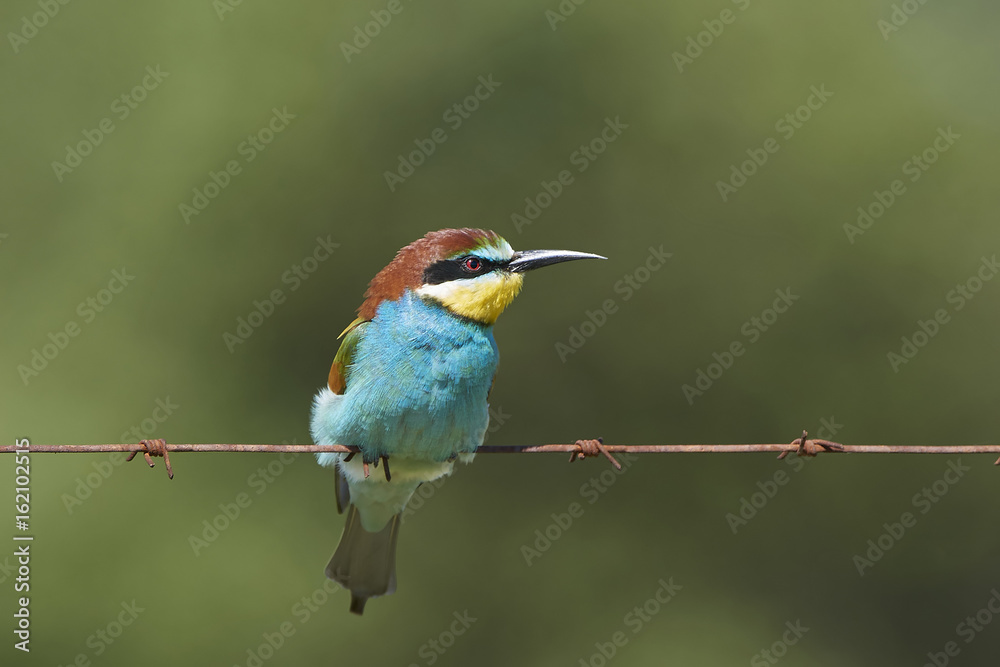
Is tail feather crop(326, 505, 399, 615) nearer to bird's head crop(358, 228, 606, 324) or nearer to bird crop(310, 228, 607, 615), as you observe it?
bird crop(310, 228, 607, 615)

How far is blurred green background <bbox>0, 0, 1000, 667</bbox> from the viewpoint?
7957 mm

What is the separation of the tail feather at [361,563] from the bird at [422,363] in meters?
0.19

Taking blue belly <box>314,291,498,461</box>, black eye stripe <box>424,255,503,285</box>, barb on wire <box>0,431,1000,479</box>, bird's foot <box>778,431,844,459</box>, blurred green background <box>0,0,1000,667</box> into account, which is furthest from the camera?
blurred green background <box>0,0,1000,667</box>

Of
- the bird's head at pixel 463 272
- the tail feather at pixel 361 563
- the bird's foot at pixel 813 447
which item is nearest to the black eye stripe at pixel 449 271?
the bird's head at pixel 463 272

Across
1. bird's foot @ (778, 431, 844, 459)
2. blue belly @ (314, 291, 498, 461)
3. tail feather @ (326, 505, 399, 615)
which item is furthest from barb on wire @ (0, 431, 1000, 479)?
tail feather @ (326, 505, 399, 615)

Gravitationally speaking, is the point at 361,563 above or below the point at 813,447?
below

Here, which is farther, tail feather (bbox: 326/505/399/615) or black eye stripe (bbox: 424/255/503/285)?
tail feather (bbox: 326/505/399/615)

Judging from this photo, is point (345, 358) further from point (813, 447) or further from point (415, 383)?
point (813, 447)

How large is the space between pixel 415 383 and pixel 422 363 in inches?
2.6

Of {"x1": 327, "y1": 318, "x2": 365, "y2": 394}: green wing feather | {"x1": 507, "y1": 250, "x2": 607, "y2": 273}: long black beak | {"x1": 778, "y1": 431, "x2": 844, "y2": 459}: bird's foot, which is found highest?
{"x1": 778, "y1": 431, "x2": 844, "y2": 459}: bird's foot

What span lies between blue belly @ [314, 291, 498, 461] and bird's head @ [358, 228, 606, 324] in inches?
1.7

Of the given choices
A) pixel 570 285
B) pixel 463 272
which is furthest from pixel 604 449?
pixel 570 285

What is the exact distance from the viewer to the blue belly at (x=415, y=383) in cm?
332

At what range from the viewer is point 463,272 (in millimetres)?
3447
